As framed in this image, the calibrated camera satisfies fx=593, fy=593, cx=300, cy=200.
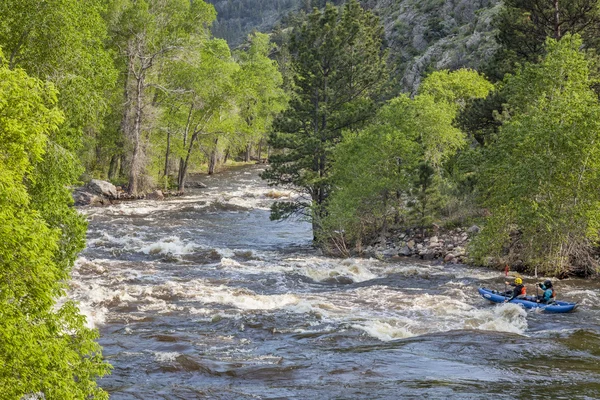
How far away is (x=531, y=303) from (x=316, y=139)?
16.6 meters

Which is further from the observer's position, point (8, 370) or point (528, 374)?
point (528, 374)

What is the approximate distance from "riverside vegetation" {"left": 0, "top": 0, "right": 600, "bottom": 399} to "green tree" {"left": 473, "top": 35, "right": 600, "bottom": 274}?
0.07 metres

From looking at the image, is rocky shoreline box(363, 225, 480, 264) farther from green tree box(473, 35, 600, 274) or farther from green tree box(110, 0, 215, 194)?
green tree box(110, 0, 215, 194)

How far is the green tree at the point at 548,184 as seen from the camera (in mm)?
22766

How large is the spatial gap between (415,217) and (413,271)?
5451 millimetres

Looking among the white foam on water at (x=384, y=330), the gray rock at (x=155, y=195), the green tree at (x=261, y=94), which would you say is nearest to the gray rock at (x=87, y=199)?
the gray rock at (x=155, y=195)

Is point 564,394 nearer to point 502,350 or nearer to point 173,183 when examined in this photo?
point 502,350

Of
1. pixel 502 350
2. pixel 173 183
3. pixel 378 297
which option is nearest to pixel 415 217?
pixel 378 297

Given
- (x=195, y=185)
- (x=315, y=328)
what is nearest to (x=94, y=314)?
(x=315, y=328)

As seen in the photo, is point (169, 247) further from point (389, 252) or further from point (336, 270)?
point (389, 252)

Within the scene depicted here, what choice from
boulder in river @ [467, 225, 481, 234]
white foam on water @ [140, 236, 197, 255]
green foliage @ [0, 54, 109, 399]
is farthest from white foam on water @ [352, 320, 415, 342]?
white foam on water @ [140, 236, 197, 255]

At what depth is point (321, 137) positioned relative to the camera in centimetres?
3391

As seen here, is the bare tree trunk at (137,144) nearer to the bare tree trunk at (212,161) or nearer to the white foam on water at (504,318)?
the bare tree trunk at (212,161)

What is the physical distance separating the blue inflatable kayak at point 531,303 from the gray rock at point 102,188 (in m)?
30.5
